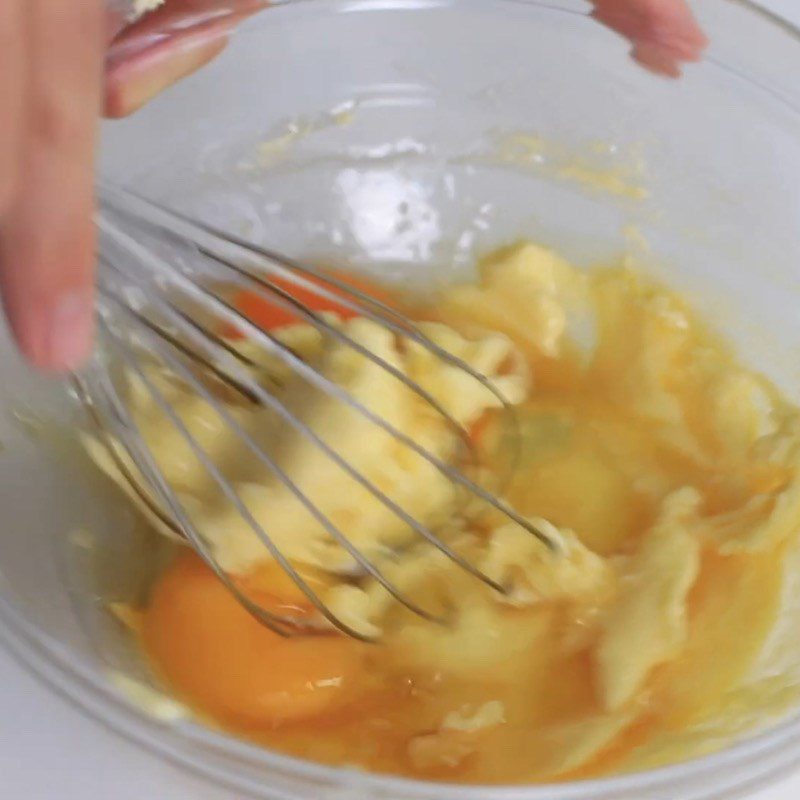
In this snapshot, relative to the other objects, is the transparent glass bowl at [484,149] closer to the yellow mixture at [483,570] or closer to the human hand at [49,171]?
the yellow mixture at [483,570]

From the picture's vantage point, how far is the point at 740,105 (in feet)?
2.50

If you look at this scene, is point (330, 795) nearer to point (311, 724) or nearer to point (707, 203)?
point (311, 724)

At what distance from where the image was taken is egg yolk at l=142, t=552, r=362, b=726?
584 millimetres

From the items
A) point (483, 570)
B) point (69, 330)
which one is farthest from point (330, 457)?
point (69, 330)

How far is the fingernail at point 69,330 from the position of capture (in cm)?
40

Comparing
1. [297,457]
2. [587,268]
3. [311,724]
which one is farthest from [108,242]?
[587,268]

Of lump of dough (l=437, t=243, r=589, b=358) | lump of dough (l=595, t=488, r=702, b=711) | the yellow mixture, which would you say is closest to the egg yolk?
the yellow mixture

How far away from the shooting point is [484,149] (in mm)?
844

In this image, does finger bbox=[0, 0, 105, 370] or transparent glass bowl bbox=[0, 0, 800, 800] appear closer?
finger bbox=[0, 0, 105, 370]

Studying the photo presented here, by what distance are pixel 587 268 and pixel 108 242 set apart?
424mm

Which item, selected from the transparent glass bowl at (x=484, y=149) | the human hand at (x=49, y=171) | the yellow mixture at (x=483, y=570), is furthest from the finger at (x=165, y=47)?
the human hand at (x=49, y=171)

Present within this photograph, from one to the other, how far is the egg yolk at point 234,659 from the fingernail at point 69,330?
24cm

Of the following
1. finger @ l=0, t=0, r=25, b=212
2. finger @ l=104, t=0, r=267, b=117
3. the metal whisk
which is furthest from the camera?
finger @ l=104, t=0, r=267, b=117

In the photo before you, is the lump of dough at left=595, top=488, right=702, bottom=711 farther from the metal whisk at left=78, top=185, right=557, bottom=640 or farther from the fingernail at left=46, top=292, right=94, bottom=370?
the fingernail at left=46, top=292, right=94, bottom=370
